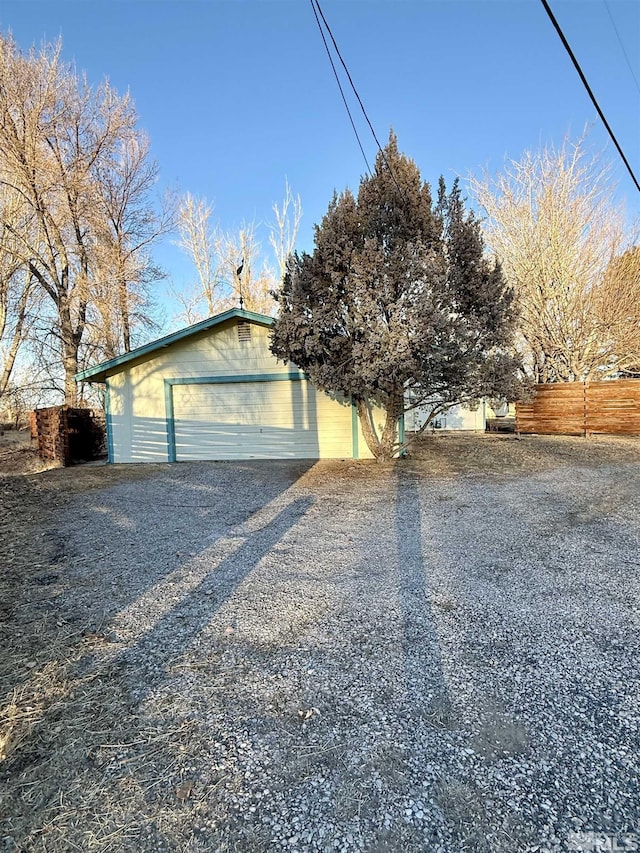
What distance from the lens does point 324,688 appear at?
6.94 feet

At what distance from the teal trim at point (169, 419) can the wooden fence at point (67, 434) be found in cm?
269

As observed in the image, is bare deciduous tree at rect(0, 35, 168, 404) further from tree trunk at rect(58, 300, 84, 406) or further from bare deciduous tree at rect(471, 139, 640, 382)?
bare deciduous tree at rect(471, 139, 640, 382)

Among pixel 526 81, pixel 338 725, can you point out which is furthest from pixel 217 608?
pixel 526 81

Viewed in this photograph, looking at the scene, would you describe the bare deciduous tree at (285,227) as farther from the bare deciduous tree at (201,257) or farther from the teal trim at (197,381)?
the teal trim at (197,381)

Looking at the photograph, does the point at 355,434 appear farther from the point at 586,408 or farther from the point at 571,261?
the point at 571,261

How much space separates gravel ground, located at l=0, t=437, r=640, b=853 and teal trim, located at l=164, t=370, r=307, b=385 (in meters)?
5.80

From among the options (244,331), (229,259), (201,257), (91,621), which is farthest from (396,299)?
(201,257)

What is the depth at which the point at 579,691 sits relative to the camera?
80.7 inches

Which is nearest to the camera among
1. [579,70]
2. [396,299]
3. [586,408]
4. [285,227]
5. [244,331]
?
[579,70]

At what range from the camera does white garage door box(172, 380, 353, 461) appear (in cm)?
1030

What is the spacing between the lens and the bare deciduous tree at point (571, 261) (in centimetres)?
1355

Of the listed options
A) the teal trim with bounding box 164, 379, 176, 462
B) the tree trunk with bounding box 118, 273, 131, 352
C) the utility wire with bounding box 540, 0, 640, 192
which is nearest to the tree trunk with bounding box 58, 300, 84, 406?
the tree trunk with bounding box 118, 273, 131, 352

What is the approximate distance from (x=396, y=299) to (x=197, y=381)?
5523 millimetres

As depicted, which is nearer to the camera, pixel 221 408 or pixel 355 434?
pixel 355 434
